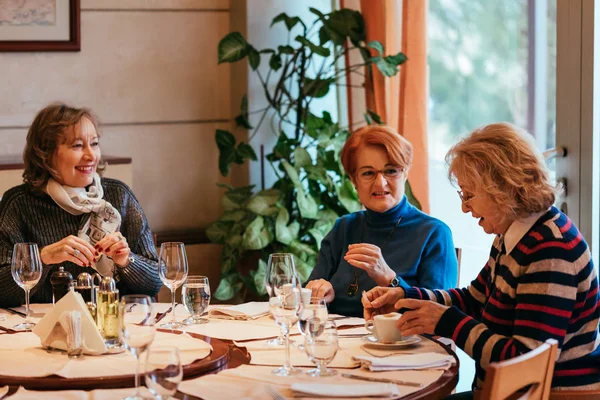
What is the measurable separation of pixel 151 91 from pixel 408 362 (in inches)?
110

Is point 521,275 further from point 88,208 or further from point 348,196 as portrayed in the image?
point 348,196

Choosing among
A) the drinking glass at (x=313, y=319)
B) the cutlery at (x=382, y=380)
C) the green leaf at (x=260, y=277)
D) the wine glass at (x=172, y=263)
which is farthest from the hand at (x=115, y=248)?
the green leaf at (x=260, y=277)

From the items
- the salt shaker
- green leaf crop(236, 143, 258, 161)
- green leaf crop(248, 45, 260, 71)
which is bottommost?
the salt shaker

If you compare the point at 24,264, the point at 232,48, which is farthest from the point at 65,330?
the point at 232,48

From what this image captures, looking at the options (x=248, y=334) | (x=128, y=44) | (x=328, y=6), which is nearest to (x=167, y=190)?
(x=128, y=44)

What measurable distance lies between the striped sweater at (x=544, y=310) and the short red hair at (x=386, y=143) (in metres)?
0.79

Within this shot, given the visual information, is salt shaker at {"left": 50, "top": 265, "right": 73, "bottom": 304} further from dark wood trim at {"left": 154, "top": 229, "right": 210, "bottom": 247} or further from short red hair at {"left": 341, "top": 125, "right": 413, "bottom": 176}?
dark wood trim at {"left": 154, "top": 229, "right": 210, "bottom": 247}

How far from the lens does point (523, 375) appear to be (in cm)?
173

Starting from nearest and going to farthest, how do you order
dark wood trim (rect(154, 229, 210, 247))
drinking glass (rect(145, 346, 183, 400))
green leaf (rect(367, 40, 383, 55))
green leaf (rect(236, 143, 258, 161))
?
drinking glass (rect(145, 346, 183, 400)) → green leaf (rect(367, 40, 383, 55)) → green leaf (rect(236, 143, 258, 161)) → dark wood trim (rect(154, 229, 210, 247))

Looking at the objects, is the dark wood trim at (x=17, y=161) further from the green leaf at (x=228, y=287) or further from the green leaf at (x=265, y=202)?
the green leaf at (x=228, y=287)

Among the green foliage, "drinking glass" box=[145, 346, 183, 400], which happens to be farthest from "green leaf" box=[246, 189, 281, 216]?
"drinking glass" box=[145, 346, 183, 400]

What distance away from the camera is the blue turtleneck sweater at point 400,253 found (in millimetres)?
2889

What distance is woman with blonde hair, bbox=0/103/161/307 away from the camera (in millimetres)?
2973

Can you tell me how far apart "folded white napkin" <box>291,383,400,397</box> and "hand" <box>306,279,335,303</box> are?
94cm
